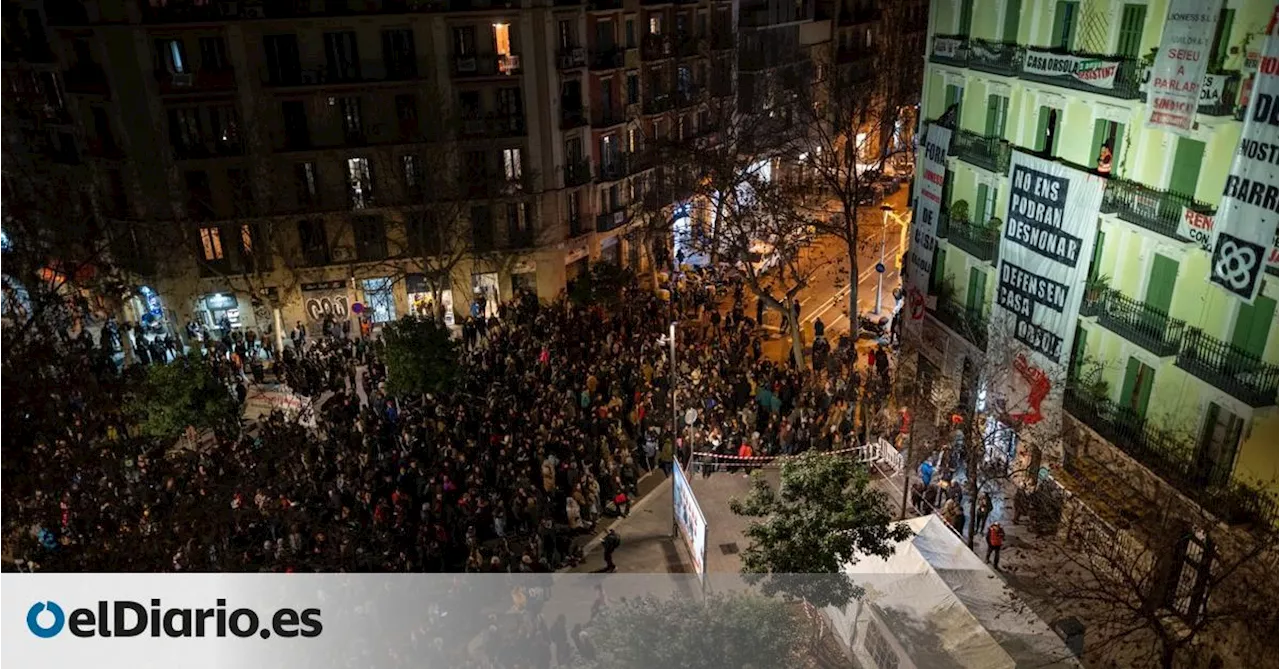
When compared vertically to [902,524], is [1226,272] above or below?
above

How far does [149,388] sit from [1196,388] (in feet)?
76.2

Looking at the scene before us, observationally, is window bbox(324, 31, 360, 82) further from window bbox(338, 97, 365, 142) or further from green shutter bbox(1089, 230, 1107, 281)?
green shutter bbox(1089, 230, 1107, 281)

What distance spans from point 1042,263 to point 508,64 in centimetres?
2176

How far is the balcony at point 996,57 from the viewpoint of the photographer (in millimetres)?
21047

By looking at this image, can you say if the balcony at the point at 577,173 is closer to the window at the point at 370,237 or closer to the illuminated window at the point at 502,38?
the illuminated window at the point at 502,38

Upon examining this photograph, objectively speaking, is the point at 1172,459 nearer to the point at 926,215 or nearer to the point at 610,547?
the point at 926,215

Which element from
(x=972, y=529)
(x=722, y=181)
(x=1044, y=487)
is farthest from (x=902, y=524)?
(x=722, y=181)

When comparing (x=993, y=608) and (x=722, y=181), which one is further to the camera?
(x=722, y=181)

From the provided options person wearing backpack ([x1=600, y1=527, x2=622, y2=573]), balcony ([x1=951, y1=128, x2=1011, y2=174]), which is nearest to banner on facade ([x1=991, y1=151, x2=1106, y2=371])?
balcony ([x1=951, y1=128, x2=1011, y2=174])

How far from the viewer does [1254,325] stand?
15.6 m

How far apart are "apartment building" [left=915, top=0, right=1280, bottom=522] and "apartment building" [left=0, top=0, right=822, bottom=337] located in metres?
16.7

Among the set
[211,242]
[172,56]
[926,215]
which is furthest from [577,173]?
[926,215]

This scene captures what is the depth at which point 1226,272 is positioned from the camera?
49.3ft

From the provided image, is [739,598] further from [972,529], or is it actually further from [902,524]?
[972,529]
